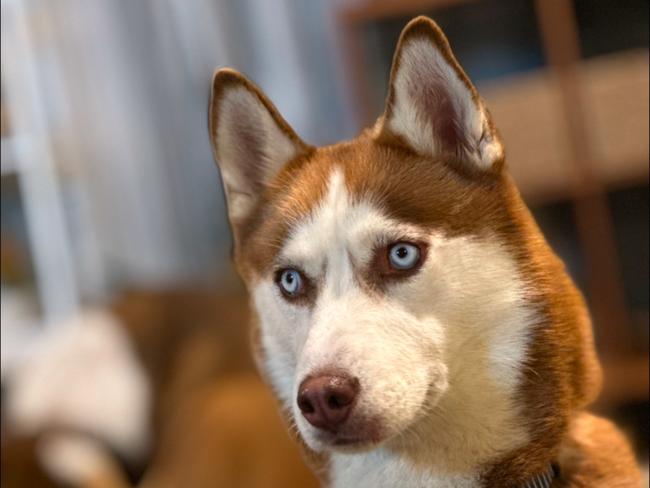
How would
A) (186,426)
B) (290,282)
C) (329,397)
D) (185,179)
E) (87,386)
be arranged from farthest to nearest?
(87,386), (185,179), (186,426), (290,282), (329,397)

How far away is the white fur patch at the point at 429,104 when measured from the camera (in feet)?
2.37

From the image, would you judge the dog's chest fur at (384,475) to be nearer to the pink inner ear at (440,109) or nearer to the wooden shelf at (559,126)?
the pink inner ear at (440,109)

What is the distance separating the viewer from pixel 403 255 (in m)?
0.78

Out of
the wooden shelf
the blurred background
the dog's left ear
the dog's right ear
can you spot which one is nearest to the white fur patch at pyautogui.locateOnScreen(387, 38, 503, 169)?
the dog's left ear

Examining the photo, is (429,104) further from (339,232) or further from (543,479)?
(543,479)

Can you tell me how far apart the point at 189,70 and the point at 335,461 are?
1.56 metres

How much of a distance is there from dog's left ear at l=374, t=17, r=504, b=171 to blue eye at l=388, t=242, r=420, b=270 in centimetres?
9

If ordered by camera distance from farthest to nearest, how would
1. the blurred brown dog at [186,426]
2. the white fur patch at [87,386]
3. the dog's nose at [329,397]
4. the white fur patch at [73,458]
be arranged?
the white fur patch at [87,386] → the white fur patch at [73,458] → the blurred brown dog at [186,426] → the dog's nose at [329,397]

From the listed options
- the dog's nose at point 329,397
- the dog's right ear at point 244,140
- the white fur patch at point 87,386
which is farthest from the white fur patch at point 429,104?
the white fur patch at point 87,386

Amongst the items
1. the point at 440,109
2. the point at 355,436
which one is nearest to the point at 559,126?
the point at 440,109

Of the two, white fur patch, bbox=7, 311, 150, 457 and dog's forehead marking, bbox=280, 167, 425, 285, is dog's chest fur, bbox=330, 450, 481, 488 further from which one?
white fur patch, bbox=7, 311, 150, 457

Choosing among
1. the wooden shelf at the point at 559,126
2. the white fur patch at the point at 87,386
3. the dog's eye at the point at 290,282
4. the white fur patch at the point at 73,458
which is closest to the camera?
the dog's eye at the point at 290,282

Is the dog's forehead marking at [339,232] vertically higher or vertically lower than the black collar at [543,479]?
higher

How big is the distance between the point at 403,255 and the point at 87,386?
5.66 ft
